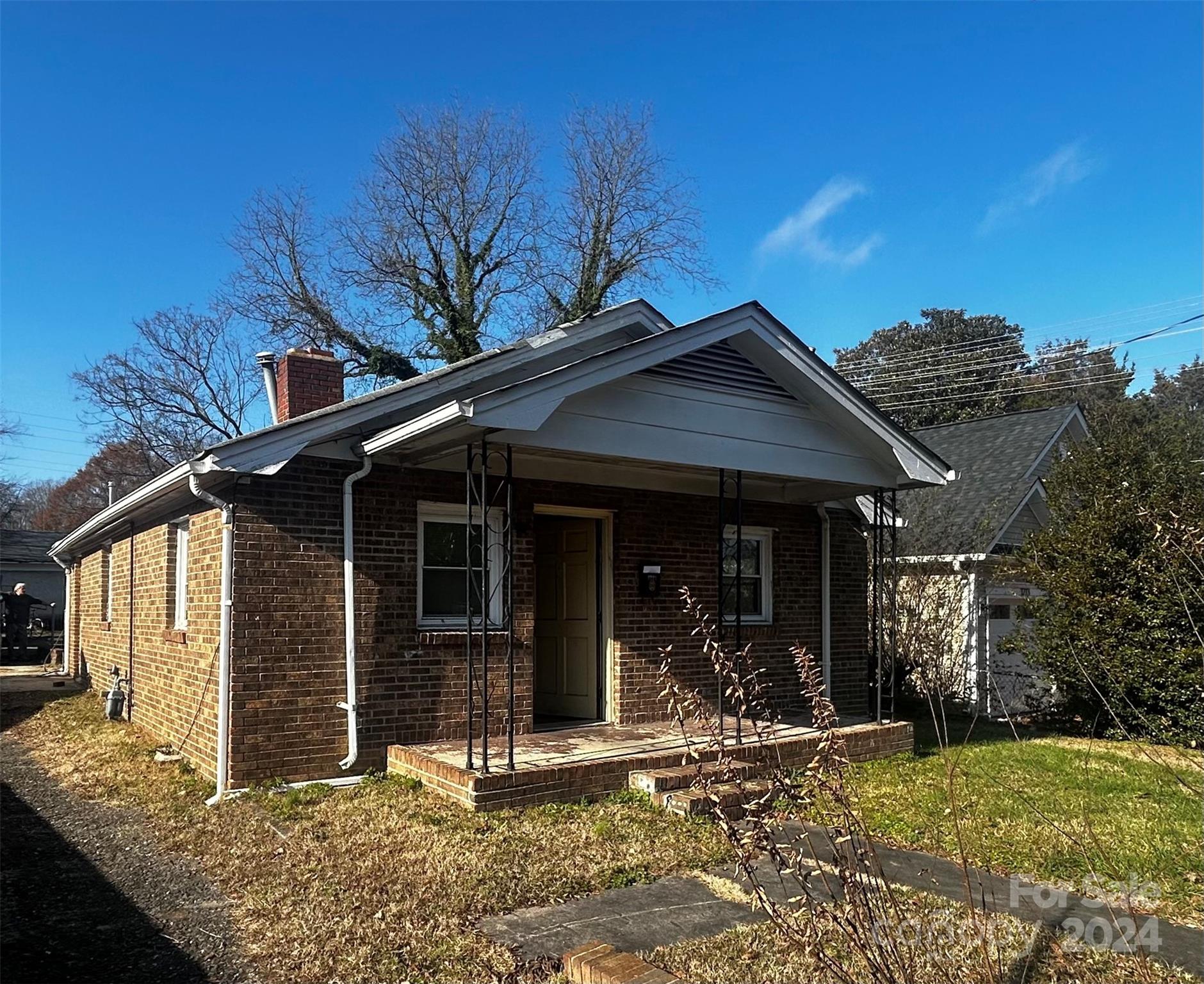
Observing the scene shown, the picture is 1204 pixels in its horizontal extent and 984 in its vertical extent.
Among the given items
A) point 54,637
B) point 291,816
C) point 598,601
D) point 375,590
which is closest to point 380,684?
point 375,590

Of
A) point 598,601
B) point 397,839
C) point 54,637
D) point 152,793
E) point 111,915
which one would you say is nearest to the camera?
point 111,915

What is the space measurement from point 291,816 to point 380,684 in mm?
1536

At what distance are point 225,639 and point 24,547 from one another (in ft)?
90.0

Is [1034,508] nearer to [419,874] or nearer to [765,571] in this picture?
[765,571]

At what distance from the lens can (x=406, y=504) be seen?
337 inches

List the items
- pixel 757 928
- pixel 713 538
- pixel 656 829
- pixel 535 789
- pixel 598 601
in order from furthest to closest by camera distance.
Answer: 1. pixel 713 538
2. pixel 598 601
3. pixel 535 789
4. pixel 656 829
5. pixel 757 928

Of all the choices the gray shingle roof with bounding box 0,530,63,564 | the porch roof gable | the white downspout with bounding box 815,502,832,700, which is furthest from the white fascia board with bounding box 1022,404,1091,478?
the gray shingle roof with bounding box 0,530,63,564

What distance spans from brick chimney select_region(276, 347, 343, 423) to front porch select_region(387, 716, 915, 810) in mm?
3888

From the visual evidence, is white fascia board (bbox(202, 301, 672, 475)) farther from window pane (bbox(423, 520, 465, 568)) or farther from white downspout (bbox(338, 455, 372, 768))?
window pane (bbox(423, 520, 465, 568))

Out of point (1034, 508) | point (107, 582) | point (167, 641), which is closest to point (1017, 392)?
point (1034, 508)

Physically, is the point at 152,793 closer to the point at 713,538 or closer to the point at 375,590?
the point at 375,590

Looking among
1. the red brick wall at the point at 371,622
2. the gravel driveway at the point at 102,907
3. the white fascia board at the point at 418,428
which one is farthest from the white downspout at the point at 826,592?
the gravel driveway at the point at 102,907

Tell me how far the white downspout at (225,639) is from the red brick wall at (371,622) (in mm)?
60

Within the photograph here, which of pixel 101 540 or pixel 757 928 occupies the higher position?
pixel 101 540
